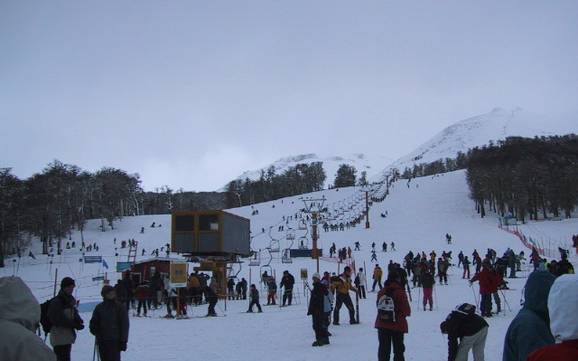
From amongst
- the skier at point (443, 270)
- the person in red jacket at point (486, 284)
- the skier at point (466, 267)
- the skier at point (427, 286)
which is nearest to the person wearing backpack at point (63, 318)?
the person in red jacket at point (486, 284)

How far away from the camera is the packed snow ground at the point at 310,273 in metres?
10.7

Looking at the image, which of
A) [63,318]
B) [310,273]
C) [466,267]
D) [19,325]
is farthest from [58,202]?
[19,325]

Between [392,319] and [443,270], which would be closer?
[392,319]

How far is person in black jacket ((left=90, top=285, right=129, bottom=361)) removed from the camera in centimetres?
723

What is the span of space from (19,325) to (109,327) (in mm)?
4866

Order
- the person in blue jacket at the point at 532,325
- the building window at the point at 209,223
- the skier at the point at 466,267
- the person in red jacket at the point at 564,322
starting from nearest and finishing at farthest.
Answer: the person in red jacket at the point at 564,322 < the person in blue jacket at the point at 532,325 < the skier at the point at 466,267 < the building window at the point at 209,223

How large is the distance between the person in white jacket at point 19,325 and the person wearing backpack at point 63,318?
15.2ft

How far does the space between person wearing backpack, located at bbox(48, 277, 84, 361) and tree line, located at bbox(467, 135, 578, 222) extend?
55776mm

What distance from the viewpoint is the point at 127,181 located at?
95.2 meters

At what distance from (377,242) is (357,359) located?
124 ft

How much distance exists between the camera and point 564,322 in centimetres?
246

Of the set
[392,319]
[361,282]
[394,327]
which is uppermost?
[392,319]

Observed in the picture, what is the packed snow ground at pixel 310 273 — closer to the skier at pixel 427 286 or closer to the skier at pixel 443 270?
the skier at pixel 427 286

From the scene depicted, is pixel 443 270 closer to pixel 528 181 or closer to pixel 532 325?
pixel 532 325
